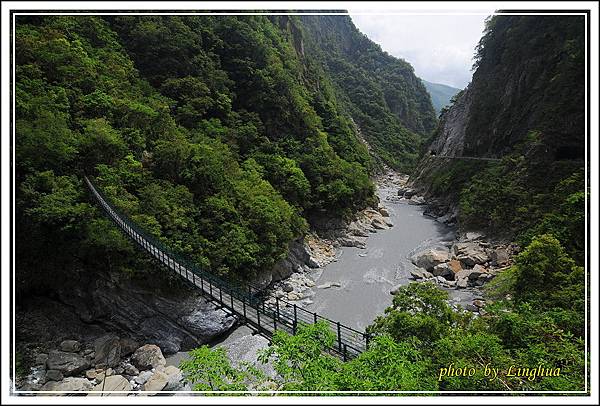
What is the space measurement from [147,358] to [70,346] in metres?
2.54

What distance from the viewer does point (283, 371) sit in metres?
5.18

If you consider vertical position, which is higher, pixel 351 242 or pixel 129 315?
pixel 129 315

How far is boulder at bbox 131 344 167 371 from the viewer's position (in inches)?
425

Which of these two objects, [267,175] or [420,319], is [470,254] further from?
[420,319]

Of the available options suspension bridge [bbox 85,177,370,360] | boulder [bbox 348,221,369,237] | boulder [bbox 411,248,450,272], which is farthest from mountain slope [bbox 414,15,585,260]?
suspension bridge [bbox 85,177,370,360]

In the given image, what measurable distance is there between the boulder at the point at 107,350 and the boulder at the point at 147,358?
0.50m

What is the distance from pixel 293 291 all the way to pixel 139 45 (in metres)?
18.4

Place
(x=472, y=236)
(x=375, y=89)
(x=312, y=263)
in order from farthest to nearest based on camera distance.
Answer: (x=375, y=89) → (x=472, y=236) → (x=312, y=263)

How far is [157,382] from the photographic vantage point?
Answer: 388 inches

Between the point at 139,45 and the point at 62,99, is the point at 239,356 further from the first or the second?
the point at 139,45

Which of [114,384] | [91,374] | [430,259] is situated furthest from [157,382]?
[430,259]

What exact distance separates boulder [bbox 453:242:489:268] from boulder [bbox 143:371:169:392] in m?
14.2

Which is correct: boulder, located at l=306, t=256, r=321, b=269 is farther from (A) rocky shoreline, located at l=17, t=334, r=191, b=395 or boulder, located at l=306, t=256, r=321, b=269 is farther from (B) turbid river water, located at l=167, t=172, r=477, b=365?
(A) rocky shoreline, located at l=17, t=334, r=191, b=395

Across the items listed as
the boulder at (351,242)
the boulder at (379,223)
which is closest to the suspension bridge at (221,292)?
the boulder at (351,242)
